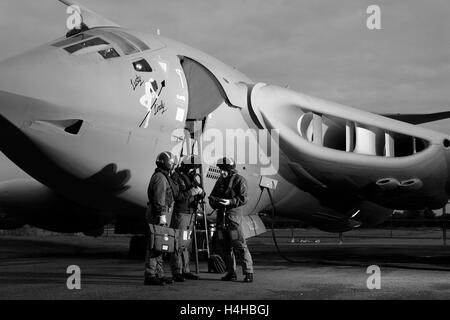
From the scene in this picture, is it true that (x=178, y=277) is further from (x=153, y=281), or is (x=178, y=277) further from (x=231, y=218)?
(x=231, y=218)

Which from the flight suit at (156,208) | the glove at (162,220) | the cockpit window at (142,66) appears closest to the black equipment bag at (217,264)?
the flight suit at (156,208)

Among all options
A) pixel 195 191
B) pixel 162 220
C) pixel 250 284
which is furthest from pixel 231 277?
pixel 162 220

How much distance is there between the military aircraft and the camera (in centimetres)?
822

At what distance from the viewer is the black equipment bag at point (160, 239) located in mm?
7344

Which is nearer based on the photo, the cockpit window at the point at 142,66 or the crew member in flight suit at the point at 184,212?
the crew member in flight suit at the point at 184,212

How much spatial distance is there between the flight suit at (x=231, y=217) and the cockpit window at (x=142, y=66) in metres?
2.17

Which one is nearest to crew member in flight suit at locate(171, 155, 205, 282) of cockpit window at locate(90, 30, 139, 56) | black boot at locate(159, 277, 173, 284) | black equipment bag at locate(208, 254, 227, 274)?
black boot at locate(159, 277, 173, 284)

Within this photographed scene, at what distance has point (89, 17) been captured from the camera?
1039cm

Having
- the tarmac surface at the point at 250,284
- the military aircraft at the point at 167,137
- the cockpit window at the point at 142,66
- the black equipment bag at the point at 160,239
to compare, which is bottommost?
the tarmac surface at the point at 250,284

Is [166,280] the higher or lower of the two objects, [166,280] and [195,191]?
the lower

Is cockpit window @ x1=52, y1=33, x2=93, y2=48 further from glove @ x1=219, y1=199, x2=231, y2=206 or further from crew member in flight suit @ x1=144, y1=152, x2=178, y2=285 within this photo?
glove @ x1=219, y1=199, x2=231, y2=206

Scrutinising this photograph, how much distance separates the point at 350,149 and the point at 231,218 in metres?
4.32

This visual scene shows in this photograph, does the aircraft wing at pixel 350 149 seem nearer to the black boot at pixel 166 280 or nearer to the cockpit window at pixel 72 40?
the cockpit window at pixel 72 40
